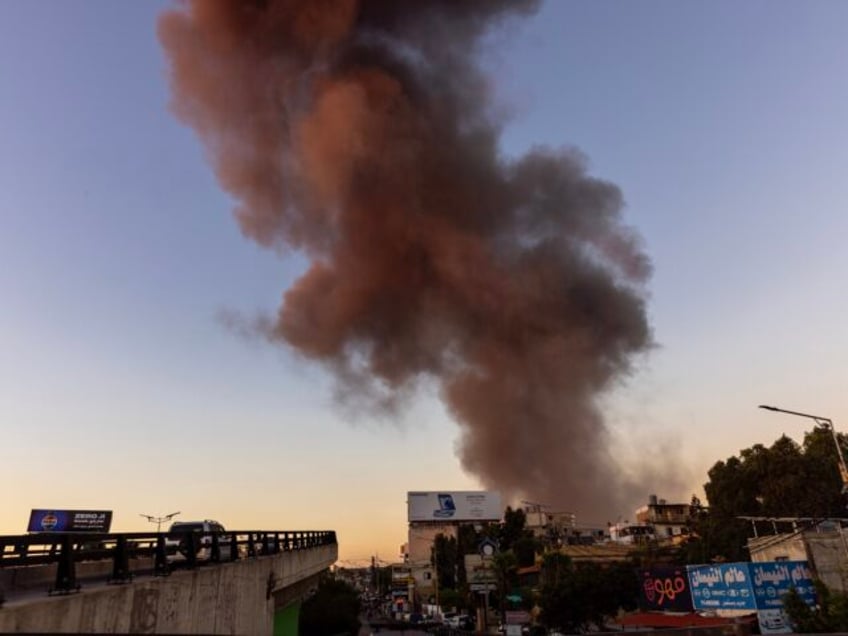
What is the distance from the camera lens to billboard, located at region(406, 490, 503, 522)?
126125 millimetres

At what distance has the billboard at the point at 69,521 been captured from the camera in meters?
77.2

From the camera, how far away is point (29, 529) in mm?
76688

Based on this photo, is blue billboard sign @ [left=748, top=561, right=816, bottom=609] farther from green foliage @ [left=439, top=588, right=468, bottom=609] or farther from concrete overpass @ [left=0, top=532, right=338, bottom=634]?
green foliage @ [left=439, top=588, right=468, bottom=609]

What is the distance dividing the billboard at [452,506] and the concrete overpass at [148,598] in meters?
105

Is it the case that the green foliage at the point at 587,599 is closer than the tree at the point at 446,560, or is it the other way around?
the green foliage at the point at 587,599

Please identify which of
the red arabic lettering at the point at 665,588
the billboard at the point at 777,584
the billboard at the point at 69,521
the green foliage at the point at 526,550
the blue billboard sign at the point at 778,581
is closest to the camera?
the billboard at the point at 777,584

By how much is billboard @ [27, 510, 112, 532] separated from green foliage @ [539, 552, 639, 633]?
60.9 metres

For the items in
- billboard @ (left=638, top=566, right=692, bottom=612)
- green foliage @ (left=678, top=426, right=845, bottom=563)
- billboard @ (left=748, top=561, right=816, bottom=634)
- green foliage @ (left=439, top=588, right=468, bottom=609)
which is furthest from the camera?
green foliage @ (left=439, top=588, right=468, bottom=609)

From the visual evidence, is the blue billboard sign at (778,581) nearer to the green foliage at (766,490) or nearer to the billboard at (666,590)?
the billboard at (666,590)

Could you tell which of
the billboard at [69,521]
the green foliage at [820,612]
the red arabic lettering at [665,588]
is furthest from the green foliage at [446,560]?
the green foliage at [820,612]

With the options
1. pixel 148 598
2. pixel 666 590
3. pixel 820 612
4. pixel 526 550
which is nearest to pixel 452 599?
pixel 526 550

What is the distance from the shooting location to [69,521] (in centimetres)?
7956

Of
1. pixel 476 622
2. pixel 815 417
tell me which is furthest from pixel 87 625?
pixel 476 622

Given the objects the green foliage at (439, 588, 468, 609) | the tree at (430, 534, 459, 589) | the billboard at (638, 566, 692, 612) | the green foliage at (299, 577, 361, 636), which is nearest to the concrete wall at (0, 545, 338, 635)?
the billboard at (638, 566, 692, 612)
